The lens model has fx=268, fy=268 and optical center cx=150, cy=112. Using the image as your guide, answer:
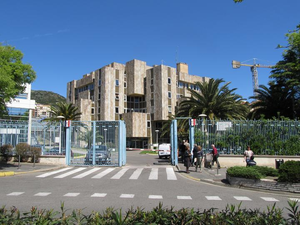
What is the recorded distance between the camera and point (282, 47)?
27.7 m

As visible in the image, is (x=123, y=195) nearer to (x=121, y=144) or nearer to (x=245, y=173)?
(x=245, y=173)

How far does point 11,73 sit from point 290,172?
14739 mm

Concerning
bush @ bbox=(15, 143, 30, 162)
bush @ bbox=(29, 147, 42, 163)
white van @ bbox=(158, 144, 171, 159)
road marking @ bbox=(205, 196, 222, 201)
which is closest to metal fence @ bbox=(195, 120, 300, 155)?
road marking @ bbox=(205, 196, 222, 201)

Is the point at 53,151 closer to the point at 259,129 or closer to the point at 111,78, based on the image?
the point at 259,129

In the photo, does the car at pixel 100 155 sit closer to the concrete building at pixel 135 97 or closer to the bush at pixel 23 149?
the bush at pixel 23 149

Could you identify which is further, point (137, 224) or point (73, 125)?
point (73, 125)

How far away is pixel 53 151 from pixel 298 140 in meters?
17.3

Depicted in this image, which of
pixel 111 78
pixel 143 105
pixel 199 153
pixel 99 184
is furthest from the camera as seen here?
pixel 143 105

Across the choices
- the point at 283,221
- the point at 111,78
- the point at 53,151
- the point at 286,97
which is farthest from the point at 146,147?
the point at 283,221

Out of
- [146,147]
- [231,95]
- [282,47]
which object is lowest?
[146,147]

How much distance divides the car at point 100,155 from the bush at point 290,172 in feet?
37.9

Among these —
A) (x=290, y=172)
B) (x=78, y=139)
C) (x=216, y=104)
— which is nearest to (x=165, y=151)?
(x=216, y=104)

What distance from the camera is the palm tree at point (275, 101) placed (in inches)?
1200

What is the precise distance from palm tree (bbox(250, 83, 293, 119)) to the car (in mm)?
18952
